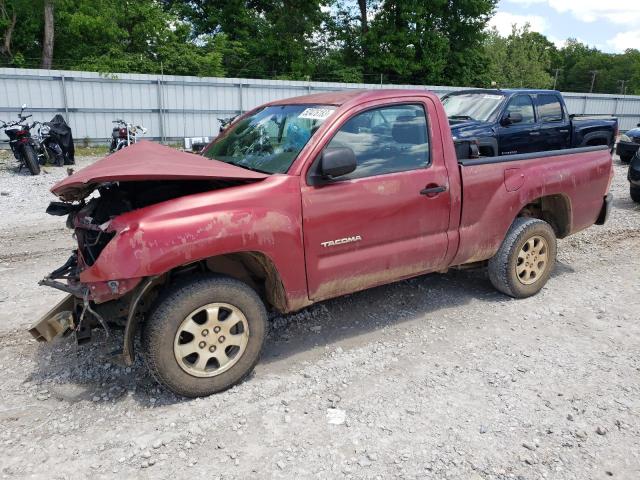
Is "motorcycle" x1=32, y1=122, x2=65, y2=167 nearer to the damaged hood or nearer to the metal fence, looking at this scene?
the metal fence

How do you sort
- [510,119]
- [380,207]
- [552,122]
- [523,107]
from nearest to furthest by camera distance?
[380,207] → [510,119] → [523,107] → [552,122]

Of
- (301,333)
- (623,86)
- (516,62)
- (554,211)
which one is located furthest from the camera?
(623,86)

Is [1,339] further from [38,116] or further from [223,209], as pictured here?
[38,116]

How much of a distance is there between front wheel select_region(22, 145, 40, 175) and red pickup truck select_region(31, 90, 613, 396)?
8418 millimetres

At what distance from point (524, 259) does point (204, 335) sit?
3.11m

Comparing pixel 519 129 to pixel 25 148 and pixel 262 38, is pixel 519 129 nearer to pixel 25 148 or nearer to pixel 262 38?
pixel 25 148

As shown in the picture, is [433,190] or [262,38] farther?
[262,38]

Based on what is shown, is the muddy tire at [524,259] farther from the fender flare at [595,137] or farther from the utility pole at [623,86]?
the utility pole at [623,86]

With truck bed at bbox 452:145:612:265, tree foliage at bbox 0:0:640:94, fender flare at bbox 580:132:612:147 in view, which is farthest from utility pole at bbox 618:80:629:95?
truck bed at bbox 452:145:612:265

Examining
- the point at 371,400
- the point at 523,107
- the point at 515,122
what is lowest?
the point at 371,400

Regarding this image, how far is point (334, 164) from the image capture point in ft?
11.2

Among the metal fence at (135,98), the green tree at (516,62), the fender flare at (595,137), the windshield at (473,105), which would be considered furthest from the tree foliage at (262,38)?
the fender flare at (595,137)

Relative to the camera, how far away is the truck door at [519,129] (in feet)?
28.6

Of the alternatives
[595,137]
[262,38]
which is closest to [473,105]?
[595,137]
